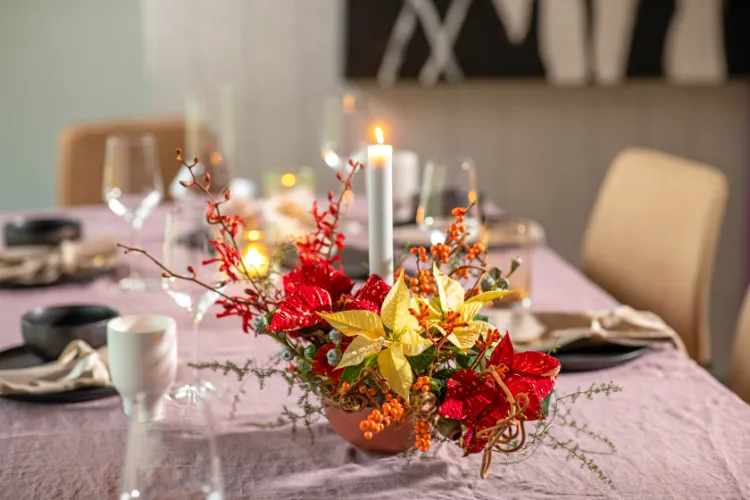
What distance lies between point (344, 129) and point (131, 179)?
0.57m

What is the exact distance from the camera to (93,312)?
3.85 ft

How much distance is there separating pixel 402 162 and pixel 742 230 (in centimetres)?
165

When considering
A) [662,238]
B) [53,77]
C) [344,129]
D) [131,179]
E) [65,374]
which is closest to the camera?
[65,374]

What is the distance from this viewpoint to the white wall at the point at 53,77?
9.43ft

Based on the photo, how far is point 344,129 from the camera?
1.99m

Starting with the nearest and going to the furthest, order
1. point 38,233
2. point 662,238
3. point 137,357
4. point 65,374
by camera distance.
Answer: point 137,357, point 65,374, point 38,233, point 662,238

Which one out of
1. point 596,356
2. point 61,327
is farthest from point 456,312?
point 61,327

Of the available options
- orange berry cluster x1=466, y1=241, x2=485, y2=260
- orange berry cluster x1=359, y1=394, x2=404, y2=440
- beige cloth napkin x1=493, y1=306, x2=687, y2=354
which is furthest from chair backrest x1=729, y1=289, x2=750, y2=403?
orange berry cluster x1=359, y1=394, x2=404, y2=440

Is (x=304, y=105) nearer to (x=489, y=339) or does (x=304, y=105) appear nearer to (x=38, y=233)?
(x=38, y=233)

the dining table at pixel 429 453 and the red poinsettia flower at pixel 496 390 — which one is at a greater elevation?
the red poinsettia flower at pixel 496 390

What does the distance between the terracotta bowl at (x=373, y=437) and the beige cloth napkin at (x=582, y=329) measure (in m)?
0.29

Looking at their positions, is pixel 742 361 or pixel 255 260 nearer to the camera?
pixel 255 260

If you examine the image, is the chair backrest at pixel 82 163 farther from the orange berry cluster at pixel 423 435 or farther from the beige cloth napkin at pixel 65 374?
the orange berry cluster at pixel 423 435

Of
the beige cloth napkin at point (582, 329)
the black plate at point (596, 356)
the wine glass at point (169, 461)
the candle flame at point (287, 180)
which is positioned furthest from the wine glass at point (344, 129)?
the wine glass at point (169, 461)
